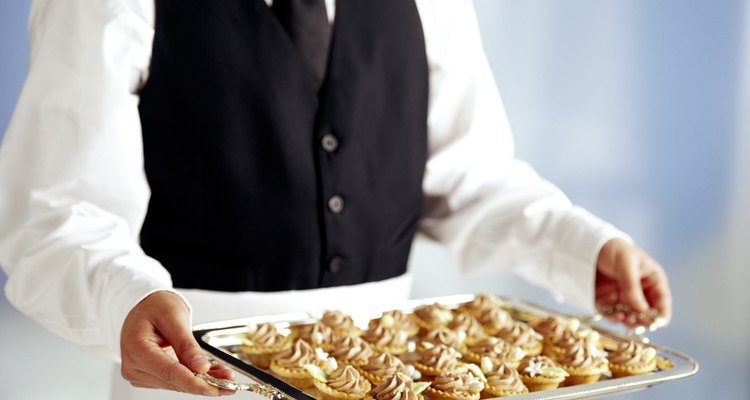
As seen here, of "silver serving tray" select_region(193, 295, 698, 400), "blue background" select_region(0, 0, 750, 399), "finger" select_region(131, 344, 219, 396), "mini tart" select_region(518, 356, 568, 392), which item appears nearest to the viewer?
"finger" select_region(131, 344, 219, 396)

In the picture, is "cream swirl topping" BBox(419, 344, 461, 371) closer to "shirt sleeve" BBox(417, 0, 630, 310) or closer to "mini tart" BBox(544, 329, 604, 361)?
"mini tart" BBox(544, 329, 604, 361)

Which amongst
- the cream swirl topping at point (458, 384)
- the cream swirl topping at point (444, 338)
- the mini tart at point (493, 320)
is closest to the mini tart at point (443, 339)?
the cream swirl topping at point (444, 338)

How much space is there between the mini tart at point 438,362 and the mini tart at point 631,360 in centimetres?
26

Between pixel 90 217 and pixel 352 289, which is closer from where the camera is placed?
pixel 90 217

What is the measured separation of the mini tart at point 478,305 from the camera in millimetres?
1898

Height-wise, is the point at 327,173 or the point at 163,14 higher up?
the point at 163,14

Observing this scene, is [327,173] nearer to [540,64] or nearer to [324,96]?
[324,96]

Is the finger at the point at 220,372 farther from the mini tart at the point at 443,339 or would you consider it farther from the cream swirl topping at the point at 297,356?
the mini tart at the point at 443,339

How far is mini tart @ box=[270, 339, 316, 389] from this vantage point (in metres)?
1.50

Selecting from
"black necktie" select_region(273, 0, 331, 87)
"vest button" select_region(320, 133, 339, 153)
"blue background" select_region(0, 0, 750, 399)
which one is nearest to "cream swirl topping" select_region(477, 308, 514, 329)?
"vest button" select_region(320, 133, 339, 153)

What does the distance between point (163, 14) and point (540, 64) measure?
6.19 ft

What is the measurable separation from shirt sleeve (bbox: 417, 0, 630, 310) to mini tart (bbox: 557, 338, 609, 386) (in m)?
0.31

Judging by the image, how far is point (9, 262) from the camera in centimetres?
165

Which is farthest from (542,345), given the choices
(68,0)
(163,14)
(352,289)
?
(68,0)
